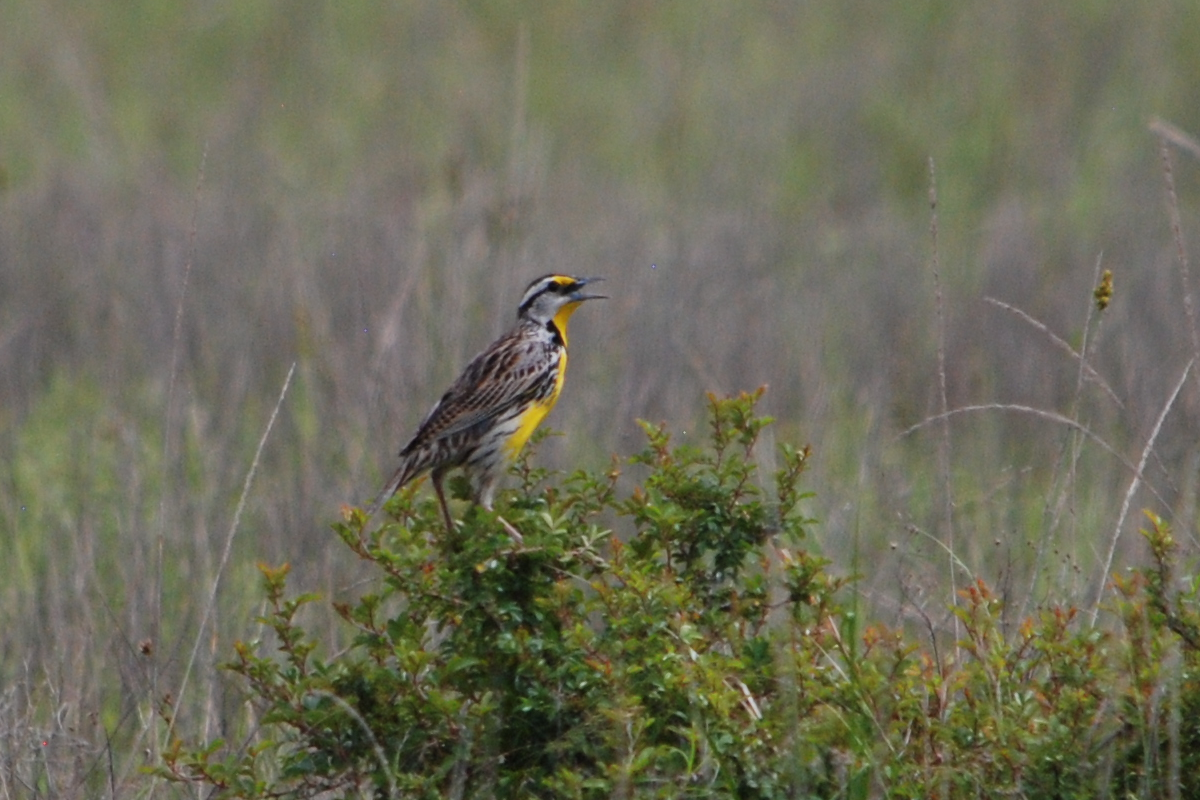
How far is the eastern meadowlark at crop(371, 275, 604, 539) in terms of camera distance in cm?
534

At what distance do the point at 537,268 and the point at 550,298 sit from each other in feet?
11.8

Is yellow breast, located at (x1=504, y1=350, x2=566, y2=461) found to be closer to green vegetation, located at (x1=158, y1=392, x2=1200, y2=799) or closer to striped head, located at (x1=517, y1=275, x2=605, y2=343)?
striped head, located at (x1=517, y1=275, x2=605, y2=343)

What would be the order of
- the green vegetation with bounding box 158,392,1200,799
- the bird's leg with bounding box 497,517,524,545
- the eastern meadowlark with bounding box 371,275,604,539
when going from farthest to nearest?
the eastern meadowlark with bounding box 371,275,604,539 → the bird's leg with bounding box 497,517,524,545 → the green vegetation with bounding box 158,392,1200,799

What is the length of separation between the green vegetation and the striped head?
208cm

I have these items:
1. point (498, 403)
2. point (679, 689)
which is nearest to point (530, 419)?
point (498, 403)

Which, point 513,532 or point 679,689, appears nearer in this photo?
point 679,689

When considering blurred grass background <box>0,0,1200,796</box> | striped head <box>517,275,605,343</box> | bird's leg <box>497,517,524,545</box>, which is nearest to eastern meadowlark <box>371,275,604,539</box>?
striped head <box>517,275,605,343</box>

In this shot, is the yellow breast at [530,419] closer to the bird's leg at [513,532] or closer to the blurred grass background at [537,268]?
the blurred grass background at [537,268]

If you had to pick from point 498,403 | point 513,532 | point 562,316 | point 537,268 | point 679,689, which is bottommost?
point 679,689

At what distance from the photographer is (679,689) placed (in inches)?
147

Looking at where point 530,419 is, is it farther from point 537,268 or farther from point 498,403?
point 537,268

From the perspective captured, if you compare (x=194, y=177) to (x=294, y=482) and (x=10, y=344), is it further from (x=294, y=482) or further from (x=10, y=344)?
(x=294, y=482)

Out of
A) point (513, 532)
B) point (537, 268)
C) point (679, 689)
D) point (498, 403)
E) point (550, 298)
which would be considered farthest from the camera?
point (537, 268)

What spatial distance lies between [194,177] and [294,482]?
703cm
